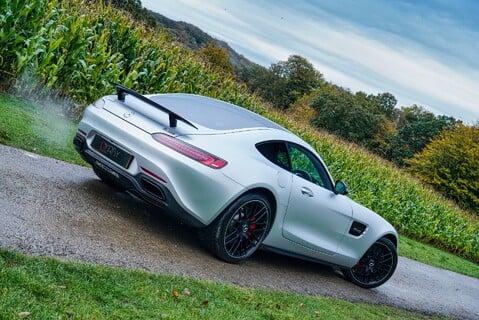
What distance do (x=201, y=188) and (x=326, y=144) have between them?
47.6ft

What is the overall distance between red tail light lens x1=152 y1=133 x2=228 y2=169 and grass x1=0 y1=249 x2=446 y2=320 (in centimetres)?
119

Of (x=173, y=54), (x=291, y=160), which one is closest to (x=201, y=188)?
(x=291, y=160)

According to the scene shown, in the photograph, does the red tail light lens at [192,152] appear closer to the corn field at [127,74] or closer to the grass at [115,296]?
the grass at [115,296]

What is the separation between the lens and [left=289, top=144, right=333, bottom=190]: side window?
6719 mm

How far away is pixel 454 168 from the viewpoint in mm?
37844

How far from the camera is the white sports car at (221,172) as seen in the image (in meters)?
5.61

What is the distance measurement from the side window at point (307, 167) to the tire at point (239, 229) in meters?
0.75

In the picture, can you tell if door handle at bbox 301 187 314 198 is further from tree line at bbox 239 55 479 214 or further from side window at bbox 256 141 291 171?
tree line at bbox 239 55 479 214

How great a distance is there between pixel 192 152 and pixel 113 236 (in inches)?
44.5

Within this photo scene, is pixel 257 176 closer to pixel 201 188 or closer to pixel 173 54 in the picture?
pixel 201 188

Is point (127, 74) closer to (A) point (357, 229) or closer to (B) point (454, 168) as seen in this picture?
(A) point (357, 229)

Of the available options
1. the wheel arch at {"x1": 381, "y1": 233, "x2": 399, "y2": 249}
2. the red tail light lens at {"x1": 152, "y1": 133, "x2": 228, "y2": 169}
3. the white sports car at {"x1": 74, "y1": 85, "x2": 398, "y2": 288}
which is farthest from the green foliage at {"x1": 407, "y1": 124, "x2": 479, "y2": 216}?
the red tail light lens at {"x1": 152, "y1": 133, "x2": 228, "y2": 169}

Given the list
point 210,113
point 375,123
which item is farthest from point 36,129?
point 375,123

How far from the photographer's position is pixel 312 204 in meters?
6.79
